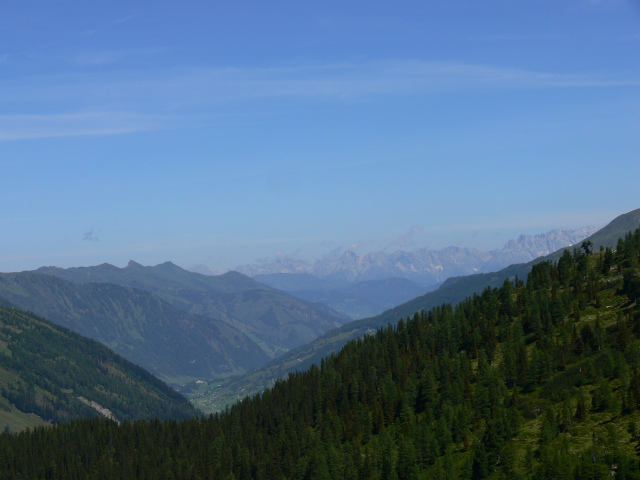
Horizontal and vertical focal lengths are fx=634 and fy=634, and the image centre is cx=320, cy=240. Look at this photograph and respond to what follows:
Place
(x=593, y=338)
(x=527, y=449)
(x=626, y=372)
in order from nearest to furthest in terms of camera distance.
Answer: (x=527, y=449)
(x=626, y=372)
(x=593, y=338)

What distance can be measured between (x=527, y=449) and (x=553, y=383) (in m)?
36.9

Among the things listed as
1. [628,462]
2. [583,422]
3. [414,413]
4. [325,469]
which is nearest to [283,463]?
[325,469]

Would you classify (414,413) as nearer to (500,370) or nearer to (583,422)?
(500,370)

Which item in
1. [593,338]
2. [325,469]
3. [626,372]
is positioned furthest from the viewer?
[593,338]

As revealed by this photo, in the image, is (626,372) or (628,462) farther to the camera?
(626,372)

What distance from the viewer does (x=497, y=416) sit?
166 meters

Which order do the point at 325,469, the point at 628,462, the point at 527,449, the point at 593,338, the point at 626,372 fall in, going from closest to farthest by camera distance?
the point at 628,462 → the point at 527,449 → the point at 626,372 → the point at 325,469 → the point at 593,338

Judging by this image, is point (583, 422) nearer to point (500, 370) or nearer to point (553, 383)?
point (553, 383)

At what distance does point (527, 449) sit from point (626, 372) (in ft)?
118

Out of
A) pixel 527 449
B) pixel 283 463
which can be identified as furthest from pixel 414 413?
pixel 527 449

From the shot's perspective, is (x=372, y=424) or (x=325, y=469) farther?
(x=372, y=424)

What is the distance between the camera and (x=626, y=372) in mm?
158500

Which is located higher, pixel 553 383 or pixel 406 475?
pixel 553 383

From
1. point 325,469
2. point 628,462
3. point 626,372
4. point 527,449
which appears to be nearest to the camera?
point 628,462
